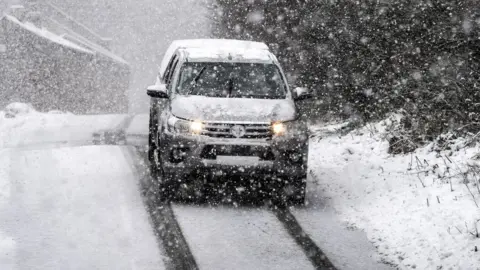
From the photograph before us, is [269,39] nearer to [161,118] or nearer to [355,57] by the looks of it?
[355,57]

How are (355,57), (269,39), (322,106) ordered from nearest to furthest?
1. (355,57)
2. (322,106)
3. (269,39)

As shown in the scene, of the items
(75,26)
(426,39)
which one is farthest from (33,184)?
(75,26)

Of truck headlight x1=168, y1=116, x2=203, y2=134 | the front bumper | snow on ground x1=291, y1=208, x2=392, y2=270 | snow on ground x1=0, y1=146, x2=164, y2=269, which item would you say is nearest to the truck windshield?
truck headlight x1=168, y1=116, x2=203, y2=134

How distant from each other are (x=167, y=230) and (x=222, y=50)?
12.6 feet

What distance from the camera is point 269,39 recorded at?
23.0 metres

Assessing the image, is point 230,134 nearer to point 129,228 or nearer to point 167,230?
point 167,230

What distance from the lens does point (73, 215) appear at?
8547 mm

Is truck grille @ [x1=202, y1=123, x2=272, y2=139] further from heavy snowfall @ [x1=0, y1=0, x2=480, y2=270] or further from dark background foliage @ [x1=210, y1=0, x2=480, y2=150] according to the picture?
dark background foliage @ [x1=210, y1=0, x2=480, y2=150]

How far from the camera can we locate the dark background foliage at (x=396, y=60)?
35.8ft

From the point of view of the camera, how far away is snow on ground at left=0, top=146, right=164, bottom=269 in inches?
273

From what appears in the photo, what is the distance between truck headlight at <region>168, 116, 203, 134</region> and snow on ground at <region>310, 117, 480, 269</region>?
190 centimetres

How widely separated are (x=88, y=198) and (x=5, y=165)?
10.3 ft

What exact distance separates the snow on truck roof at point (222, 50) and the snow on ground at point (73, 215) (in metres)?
2.13

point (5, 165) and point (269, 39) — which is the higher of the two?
point (269, 39)
